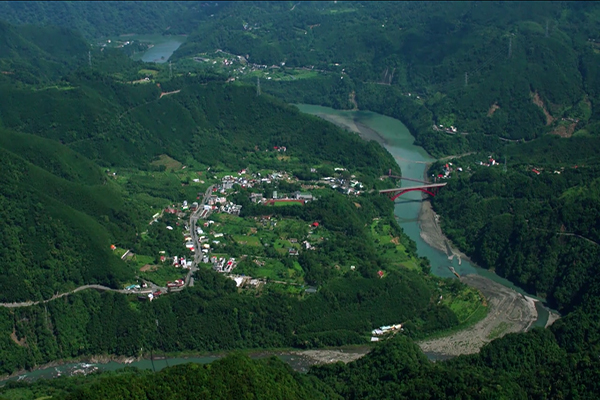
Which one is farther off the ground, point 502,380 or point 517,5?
point 517,5

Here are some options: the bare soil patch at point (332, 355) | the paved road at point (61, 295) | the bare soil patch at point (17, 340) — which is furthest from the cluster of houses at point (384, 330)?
the bare soil patch at point (17, 340)

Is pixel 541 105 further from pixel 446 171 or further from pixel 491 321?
pixel 491 321

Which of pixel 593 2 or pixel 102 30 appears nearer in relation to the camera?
pixel 593 2

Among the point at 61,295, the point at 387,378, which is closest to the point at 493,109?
the point at 61,295

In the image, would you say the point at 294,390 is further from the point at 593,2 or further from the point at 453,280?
the point at 593,2

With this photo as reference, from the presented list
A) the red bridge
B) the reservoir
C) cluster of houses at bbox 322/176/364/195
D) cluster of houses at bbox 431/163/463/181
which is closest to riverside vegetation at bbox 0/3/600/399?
cluster of houses at bbox 431/163/463/181

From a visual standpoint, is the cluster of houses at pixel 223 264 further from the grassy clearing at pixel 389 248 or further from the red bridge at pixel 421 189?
the red bridge at pixel 421 189

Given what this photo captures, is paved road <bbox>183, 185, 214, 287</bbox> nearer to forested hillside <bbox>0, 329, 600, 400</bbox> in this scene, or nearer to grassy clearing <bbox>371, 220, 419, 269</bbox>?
forested hillside <bbox>0, 329, 600, 400</bbox>

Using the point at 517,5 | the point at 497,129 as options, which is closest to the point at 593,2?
the point at 517,5
